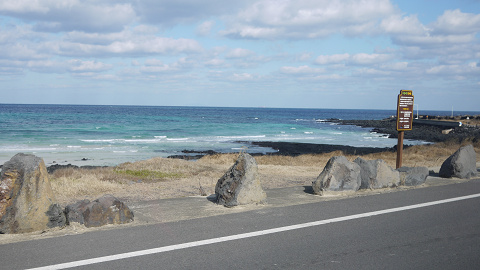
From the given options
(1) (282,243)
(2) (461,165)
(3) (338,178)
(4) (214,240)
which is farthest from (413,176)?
(4) (214,240)

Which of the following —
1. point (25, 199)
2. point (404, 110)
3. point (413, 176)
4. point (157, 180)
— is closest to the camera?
point (25, 199)

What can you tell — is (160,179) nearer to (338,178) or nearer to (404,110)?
(338,178)

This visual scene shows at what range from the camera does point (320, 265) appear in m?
5.02

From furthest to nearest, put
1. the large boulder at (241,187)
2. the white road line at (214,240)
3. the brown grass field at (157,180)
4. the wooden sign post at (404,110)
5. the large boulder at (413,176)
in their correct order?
the wooden sign post at (404,110) → the large boulder at (413,176) → the brown grass field at (157,180) → the large boulder at (241,187) → the white road line at (214,240)

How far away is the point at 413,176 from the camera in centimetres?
1085

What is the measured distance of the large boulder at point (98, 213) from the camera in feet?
21.6

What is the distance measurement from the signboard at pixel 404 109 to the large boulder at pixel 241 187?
6.61 metres

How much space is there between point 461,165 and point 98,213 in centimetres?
990

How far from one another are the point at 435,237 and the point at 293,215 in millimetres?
2279

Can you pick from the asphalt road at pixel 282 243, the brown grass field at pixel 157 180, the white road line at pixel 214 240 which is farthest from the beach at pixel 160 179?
the white road line at pixel 214 240

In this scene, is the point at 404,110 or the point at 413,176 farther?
the point at 404,110

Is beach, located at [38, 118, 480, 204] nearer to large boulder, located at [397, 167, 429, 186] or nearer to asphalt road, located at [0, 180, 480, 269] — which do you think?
large boulder, located at [397, 167, 429, 186]

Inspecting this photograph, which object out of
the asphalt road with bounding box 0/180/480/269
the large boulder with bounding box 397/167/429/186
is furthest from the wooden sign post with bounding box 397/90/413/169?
the asphalt road with bounding box 0/180/480/269

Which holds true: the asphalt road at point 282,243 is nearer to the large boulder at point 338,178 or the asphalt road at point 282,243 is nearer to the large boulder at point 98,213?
the large boulder at point 98,213
